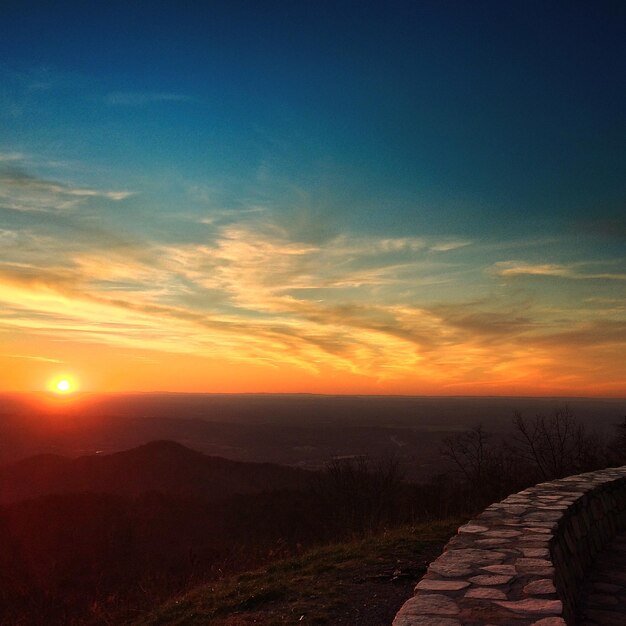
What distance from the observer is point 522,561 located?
4.54 m

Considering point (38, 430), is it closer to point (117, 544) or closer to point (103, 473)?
point (103, 473)

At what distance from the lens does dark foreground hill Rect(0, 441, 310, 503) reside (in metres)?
55.8

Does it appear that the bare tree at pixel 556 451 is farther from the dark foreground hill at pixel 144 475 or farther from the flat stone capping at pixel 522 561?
the dark foreground hill at pixel 144 475

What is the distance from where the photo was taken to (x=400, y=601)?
5207 mm

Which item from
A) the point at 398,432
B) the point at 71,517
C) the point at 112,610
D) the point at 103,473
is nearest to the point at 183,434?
the point at 398,432

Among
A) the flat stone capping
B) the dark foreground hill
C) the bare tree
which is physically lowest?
the dark foreground hill

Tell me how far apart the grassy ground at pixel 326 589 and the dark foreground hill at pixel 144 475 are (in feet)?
156

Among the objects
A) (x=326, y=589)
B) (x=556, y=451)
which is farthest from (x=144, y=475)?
(x=326, y=589)

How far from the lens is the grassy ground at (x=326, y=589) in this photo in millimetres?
5242

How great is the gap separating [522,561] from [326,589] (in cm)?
244

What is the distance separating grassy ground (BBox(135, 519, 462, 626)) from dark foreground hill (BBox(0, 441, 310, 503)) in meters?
47.6

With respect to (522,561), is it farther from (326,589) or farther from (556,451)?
(556,451)

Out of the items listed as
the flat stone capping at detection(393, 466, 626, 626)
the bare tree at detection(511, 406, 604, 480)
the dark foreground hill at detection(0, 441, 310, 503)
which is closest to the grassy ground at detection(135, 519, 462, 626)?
the flat stone capping at detection(393, 466, 626, 626)

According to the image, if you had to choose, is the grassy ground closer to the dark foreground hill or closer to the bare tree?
the bare tree
